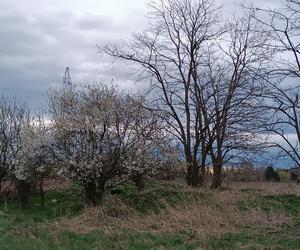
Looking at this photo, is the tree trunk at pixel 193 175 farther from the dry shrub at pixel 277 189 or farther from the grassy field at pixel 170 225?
the grassy field at pixel 170 225

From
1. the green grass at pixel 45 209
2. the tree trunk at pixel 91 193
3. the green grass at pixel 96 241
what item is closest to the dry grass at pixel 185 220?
the green grass at pixel 96 241

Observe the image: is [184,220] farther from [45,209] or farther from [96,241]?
[45,209]

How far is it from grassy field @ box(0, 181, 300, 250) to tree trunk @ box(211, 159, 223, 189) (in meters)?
9.16

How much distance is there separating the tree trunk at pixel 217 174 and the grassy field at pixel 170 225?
9.16 m

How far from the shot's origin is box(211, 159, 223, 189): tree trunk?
94.4 ft

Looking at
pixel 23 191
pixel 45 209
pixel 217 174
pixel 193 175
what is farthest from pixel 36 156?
pixel 217 174

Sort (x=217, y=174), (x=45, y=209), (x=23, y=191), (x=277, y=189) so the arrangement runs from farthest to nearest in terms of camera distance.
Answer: (x=217, y=174) → (x=23, y=191) → (x=277, y=189) → (x=45, y=209)

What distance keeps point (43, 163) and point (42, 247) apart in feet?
34.3

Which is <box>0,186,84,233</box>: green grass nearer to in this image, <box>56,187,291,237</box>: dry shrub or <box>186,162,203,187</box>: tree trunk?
<box>56,187,291,237</box>: dry shrub

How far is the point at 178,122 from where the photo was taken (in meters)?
27.4

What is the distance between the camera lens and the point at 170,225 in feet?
44.2

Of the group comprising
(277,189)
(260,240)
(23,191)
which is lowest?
(260,240)

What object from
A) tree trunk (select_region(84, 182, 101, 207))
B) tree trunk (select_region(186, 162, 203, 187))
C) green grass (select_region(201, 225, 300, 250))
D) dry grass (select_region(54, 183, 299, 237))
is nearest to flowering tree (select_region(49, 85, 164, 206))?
tree trunk (select_region(84, 182, 101, 207))

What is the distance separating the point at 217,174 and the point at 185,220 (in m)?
15.8
